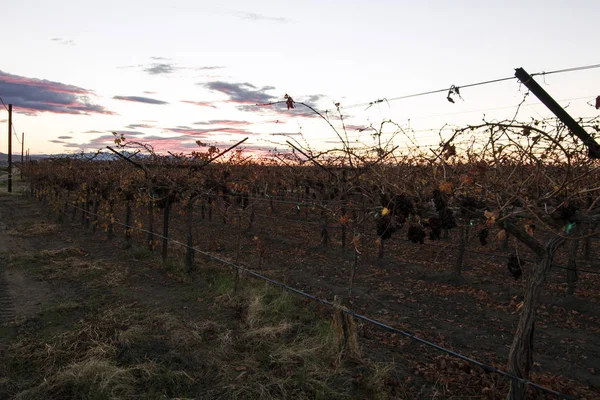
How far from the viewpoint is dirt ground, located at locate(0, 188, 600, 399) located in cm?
455

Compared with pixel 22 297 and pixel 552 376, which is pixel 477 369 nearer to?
pixel 552 376

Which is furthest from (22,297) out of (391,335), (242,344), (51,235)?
(51,235)

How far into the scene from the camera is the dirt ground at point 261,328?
455cm

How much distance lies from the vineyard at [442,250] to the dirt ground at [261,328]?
6 cm

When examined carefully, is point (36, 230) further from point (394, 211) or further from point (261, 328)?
point (394, 211)

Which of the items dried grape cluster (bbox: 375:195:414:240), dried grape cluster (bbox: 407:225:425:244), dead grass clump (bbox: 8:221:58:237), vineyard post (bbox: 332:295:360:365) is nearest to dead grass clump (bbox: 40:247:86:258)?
dead grass clump (bbox: 8:221:58:237)

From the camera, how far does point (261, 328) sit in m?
5.93

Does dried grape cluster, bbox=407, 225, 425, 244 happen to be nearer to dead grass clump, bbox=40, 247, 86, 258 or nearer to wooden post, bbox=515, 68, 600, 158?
wooden post, bbox=515, 68, 600, 158

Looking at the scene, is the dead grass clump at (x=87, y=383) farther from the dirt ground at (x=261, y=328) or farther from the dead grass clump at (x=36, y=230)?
the dead grass clump at (x=36, y=230)

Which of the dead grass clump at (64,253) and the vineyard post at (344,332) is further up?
the vineyard post at (344,332)

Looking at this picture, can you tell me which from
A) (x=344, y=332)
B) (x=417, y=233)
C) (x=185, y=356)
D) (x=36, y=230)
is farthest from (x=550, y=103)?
(x=36, y=230)

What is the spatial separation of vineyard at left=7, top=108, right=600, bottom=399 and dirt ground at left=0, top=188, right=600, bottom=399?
0.06 meters

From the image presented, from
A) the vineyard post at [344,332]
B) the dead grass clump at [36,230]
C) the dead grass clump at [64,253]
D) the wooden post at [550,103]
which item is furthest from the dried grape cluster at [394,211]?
the dead grass clump at [36,230]

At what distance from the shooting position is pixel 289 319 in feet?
21.1
